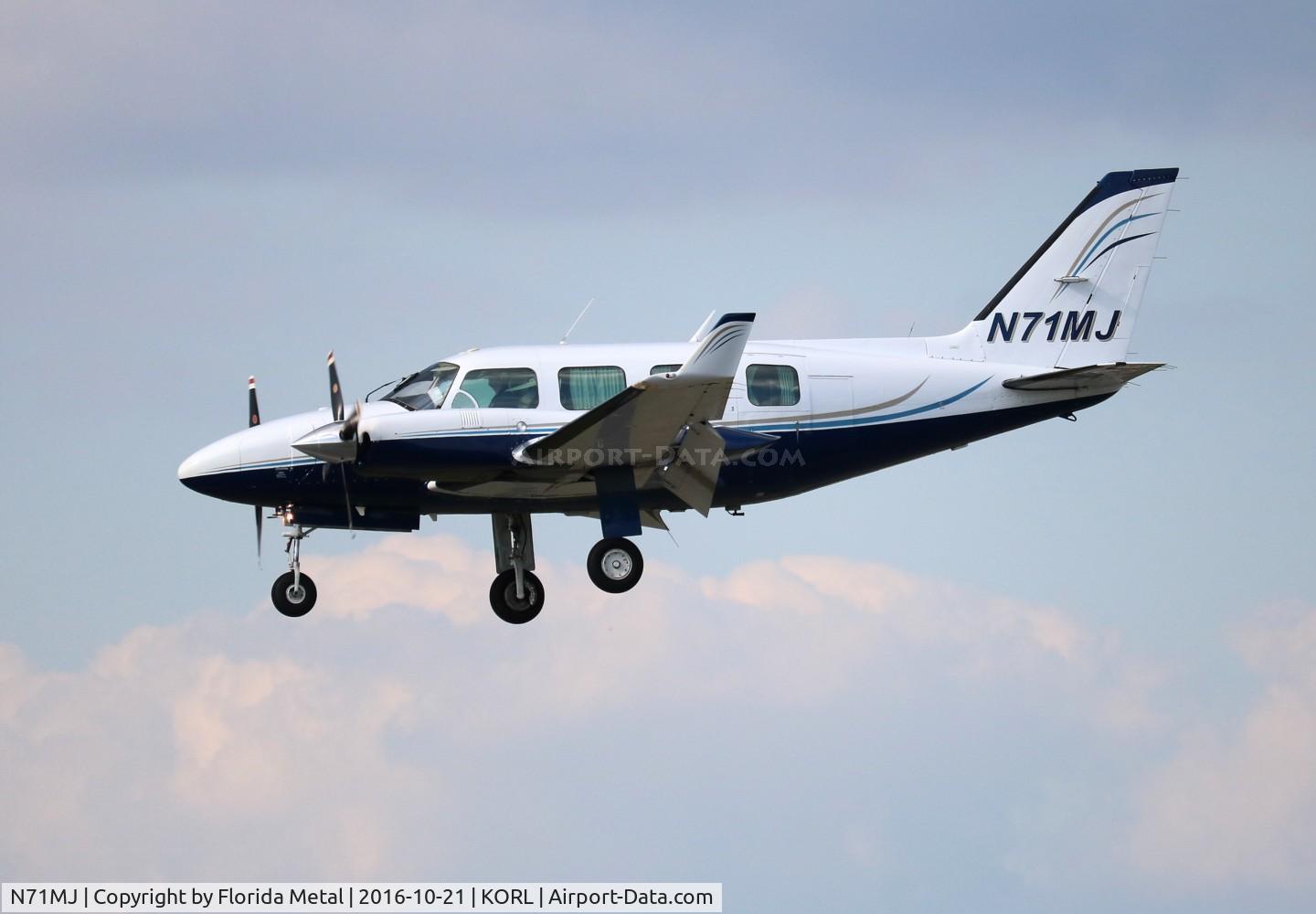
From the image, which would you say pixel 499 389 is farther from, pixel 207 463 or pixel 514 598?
pixel 207 463

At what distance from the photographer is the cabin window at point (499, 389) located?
2312 centimetres

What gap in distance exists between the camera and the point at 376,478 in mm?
23562

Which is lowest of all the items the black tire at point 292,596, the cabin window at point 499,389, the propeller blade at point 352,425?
the black tire at point 292,596

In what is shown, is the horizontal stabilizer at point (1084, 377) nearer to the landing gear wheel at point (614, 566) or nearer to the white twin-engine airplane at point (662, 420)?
the white twin-engine airplane at point (662, 420)

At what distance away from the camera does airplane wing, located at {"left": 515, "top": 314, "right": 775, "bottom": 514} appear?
2109cm

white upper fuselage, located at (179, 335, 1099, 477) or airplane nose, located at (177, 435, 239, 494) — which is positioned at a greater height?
white upper fuselage, located at (179, 335, 1099, 477)

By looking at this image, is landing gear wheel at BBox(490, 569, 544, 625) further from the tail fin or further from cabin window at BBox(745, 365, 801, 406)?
the tail fin

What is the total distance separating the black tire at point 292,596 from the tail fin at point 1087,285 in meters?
10.5

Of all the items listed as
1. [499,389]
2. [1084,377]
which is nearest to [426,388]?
[499,389]

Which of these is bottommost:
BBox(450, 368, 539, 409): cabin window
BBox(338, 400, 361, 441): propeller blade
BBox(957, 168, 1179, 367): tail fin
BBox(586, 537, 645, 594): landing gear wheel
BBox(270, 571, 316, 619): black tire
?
BBox(270, 571, 316, 619): black tire

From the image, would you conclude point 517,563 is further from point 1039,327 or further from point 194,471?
point 1039,327

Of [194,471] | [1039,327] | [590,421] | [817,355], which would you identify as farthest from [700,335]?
[194,471]

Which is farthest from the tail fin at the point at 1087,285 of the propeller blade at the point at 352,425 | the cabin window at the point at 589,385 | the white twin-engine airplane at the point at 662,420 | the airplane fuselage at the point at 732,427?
the propeller blade at the point at 352,425

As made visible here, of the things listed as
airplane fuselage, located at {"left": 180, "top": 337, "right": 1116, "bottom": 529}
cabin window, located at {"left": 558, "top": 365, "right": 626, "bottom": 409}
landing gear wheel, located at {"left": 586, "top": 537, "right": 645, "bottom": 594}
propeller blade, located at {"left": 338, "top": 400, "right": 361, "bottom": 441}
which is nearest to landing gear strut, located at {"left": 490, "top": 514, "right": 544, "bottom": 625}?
airplane fuselage, located at {"left": 180, "top": 337, "right": 1116, "bottom": 529}
